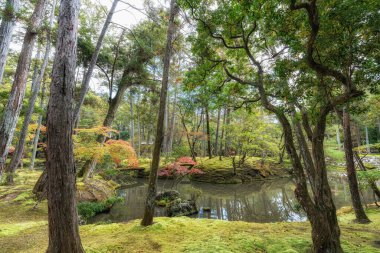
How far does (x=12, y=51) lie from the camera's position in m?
10.4

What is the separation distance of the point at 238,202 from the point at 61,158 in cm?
1055

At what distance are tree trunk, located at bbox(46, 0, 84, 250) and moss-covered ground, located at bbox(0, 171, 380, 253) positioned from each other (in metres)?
0.98

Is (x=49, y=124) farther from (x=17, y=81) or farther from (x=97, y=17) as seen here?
(x=97, y=17)

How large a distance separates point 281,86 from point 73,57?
143 inches

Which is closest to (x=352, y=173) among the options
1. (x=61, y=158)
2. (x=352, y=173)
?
(x=352, y=173)

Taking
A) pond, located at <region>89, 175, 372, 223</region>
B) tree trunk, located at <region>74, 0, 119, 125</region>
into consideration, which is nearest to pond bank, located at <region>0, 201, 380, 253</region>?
pond, located at <region>89, 175, 372, 223</region>

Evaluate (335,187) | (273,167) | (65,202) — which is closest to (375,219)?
(65,202)

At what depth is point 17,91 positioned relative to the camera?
195 inches

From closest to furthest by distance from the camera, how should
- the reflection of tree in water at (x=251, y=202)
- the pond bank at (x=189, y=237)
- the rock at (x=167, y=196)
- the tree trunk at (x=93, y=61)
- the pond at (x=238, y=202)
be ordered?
the pond bank at (x=189, y=237)
the tree trunk at (x=93, y=61)
the pond at (x=238, y=202)
the reflection of tree in water at (x=251, y=202)
the rock at (x=167, y=196)

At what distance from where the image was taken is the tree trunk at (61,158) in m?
2.62

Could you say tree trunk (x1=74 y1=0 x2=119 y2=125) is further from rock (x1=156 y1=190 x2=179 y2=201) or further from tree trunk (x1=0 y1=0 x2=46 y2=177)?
rock (x1=156 y1=190 x2=179 y2=201)

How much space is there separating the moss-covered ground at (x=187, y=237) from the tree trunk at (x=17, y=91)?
171cm

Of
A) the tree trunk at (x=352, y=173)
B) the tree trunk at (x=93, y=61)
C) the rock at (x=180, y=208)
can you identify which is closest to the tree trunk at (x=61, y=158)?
the tree trunk at (x=93, y=61)

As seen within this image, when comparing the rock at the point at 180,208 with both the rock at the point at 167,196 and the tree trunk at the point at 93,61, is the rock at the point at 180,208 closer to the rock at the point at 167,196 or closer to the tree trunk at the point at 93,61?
the rock at the point at 167,196
